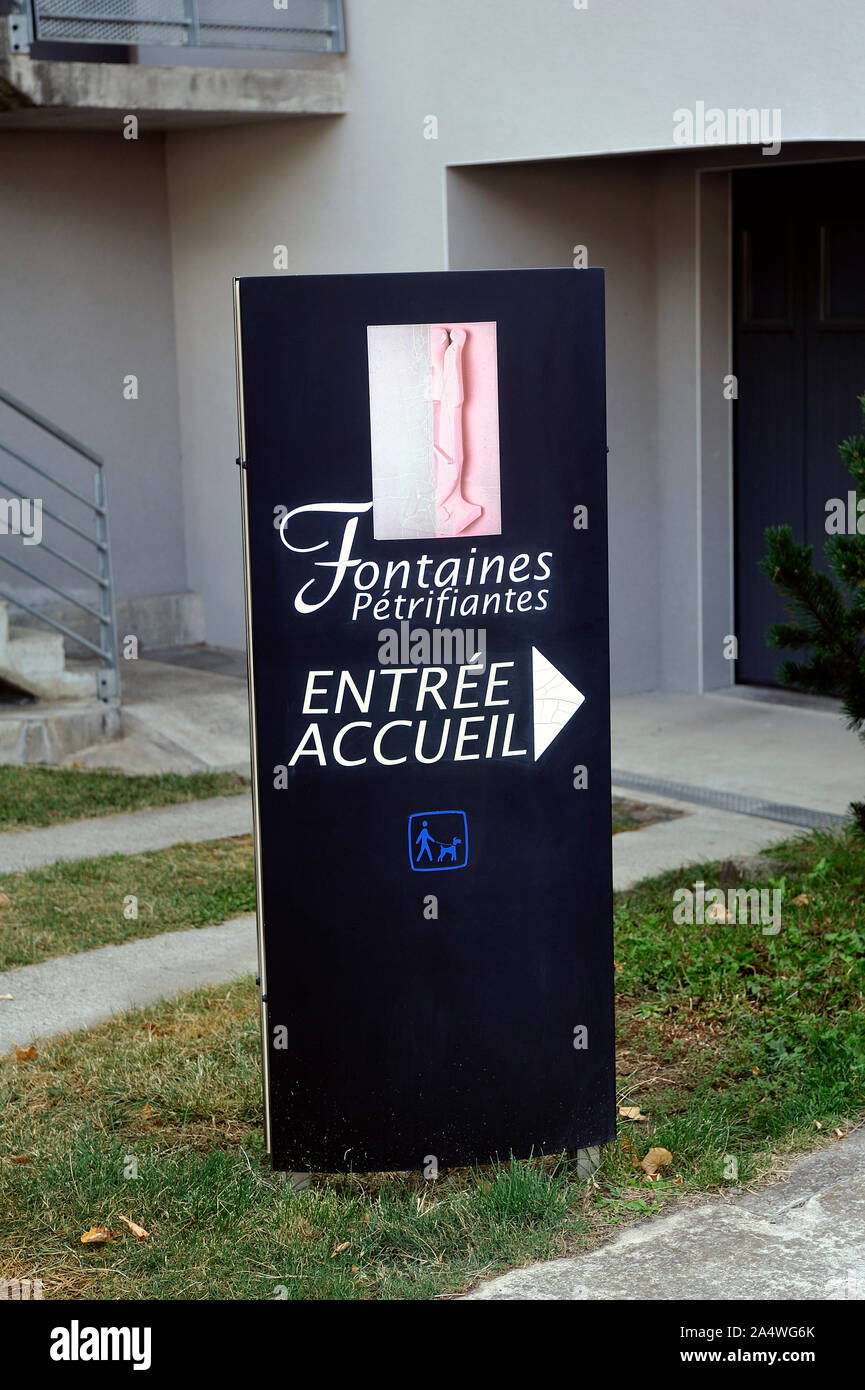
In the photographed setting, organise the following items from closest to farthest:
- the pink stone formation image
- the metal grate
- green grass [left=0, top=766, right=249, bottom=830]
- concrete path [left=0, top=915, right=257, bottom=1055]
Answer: the pink stone formation image → concrete path [left=0, top=915, right=257, bottom=1055] → the metal grate → green grass [left=0, top=766, right=249, bottom=830]

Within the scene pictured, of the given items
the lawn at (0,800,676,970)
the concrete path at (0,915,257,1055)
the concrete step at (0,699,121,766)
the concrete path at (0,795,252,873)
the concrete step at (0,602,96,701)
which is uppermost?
the concrete step at (0,602,96,701)

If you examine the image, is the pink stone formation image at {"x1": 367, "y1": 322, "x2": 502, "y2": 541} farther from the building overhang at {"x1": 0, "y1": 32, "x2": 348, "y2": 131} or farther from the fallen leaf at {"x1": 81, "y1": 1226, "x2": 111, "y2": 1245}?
the building overhang at {"x1": 0, "y1": 32, "x2": 348, "y2": 131}

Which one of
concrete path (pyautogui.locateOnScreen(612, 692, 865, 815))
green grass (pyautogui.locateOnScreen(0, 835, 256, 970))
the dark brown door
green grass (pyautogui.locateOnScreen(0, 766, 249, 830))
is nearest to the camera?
green grass (pyautogui.locateOnScreen(0, 835, 256, 970))

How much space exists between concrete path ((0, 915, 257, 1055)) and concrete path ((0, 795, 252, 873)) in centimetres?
124

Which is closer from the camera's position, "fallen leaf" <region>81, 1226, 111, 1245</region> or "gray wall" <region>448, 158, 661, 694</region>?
"fallen leaf" <region>81, 1226, 111, 1245</region>

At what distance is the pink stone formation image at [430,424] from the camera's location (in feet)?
12.9

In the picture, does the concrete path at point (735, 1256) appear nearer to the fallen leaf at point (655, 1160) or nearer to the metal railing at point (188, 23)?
the fallen leaf at point (655, 1160)

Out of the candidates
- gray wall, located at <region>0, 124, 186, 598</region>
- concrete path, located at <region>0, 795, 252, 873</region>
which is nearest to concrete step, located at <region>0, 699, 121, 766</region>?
concrete path, located at <region>0, 795, 252, 873</region>

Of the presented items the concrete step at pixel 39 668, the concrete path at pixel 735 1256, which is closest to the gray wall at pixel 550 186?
the concrete step at pixel 39 668

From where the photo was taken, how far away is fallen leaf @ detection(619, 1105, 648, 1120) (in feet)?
15.8

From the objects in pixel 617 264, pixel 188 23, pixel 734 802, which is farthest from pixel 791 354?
pixel 188 23

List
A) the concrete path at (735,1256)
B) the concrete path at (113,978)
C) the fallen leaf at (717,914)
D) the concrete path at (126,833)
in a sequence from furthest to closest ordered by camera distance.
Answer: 1. the concrete path at (126,833)
2. the fallen leaf at (717,914)
3. the concrete path at (113,978)
4. the concrete path at (735,1256)

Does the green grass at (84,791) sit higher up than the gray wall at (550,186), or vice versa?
the gray wall at (550,186)

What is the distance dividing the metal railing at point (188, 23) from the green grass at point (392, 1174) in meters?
6.09
